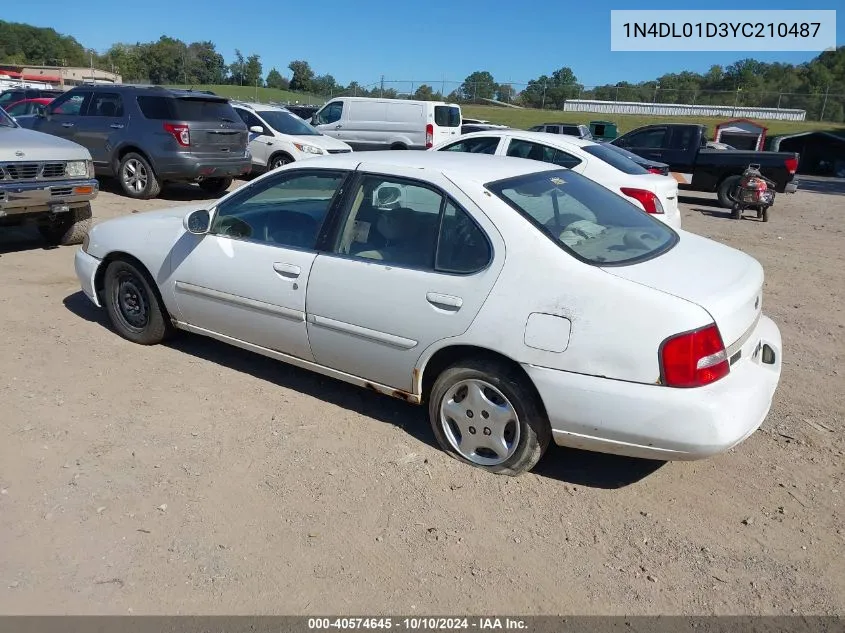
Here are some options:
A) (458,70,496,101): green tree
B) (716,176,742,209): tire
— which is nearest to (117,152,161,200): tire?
(716,176,742,209): tire

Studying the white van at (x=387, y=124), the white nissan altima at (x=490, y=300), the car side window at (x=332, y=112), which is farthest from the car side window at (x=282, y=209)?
the car side window at (x=332, y=112)

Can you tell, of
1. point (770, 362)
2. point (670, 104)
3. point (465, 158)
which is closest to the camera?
point (770, 362)

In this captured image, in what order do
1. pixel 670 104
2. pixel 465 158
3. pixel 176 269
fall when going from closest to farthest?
pixel 465 158 < pixel 176 269 < pixel 670 104

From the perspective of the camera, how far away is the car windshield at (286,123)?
14.7 m

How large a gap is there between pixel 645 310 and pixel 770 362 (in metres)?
1.03

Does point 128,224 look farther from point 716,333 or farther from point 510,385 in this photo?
point 716,333

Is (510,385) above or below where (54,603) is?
above

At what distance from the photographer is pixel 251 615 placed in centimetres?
268

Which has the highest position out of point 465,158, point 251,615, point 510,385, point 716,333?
point 465,158

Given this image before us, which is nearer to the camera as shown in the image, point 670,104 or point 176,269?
point 176,269

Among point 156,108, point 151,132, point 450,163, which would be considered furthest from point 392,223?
point 156,108

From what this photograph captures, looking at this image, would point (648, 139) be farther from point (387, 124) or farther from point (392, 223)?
point (392, 223)

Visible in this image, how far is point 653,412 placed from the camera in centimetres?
305

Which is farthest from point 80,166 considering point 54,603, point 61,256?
point 54,603
